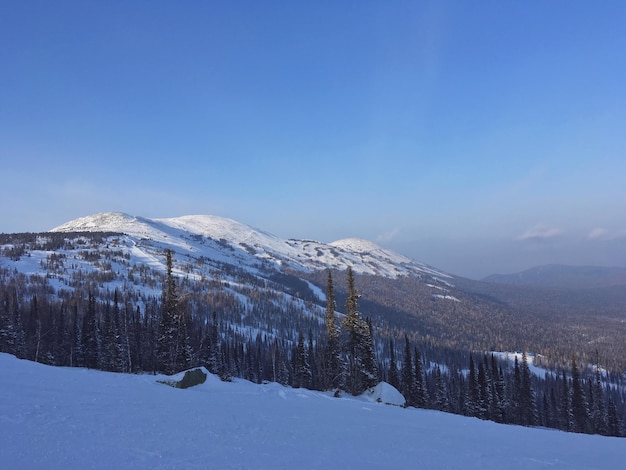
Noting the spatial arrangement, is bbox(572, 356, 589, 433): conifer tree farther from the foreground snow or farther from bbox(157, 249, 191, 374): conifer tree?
bbox(157, 249, 191, 374): conifer tree

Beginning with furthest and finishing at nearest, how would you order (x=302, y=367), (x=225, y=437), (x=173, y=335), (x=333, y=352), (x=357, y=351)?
(x=302, y=367)
(x=173, y=335)
(x=333, y=352)
(x=357, y=351)
(x=225, y=437)

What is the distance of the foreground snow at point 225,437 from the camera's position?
1053cm

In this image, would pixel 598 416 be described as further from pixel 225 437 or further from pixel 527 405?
pixel 225 437

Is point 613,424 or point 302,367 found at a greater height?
point 302,367

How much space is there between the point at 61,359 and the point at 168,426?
81703 millimetres

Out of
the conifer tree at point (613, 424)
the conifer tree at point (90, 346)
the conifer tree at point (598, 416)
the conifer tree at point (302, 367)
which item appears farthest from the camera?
the conifer tree at point (302, 367)

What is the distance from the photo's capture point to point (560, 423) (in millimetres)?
84812

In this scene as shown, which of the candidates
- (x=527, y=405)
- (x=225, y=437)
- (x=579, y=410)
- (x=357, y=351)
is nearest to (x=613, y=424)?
(x=579, y=410)

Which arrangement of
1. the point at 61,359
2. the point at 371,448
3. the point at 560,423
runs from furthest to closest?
the point at 560,423
the point at 61,359
the point at 371,448

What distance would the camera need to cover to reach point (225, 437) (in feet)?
43.3

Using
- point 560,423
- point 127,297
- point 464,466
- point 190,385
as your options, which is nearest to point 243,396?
point 190,385

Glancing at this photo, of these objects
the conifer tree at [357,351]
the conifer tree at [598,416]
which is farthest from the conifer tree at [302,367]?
the conifer tree at [598,416]

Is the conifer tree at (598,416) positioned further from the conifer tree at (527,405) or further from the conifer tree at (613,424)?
the conifer tree at (527,405)

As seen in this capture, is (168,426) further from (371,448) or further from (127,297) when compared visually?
(127,297)
